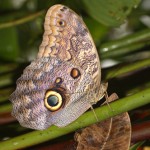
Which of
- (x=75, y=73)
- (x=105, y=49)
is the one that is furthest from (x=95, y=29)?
(x=75, y=73)

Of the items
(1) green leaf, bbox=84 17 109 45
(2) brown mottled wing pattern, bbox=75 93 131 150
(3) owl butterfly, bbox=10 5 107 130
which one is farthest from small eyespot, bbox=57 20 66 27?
(1) green leaf, bbox=84 17 109 45

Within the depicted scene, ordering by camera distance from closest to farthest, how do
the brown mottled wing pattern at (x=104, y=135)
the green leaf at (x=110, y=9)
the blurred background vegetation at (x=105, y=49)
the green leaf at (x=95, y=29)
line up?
1. the brown mottled wing pattern at (x=104, y=135)
2. the blurred background vegetation at (x=105, y=49)
3. the green leaf at (x=110, y=9)
4. the green leaf at (x=95, y=29)

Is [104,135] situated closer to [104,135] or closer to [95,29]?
[104,135]

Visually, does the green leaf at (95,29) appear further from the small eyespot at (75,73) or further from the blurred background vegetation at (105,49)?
the small eyespot at (75,73)

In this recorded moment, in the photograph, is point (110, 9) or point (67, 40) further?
point (110, 9)

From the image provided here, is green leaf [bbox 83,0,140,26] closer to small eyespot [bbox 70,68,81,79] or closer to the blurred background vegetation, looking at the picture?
the blurred background vegetation

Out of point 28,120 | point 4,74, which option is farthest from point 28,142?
point 4,74

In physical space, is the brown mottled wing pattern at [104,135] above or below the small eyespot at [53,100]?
below

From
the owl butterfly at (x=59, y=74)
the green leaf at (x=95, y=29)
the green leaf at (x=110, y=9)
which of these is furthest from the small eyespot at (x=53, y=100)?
the green leaf at (x=95, y=29)
